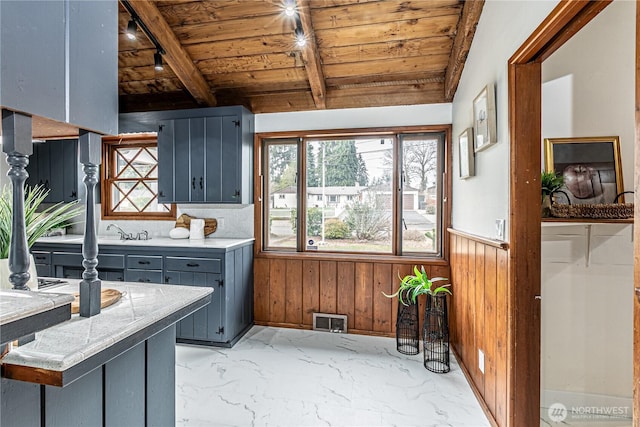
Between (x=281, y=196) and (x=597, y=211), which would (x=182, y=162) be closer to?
(x=281, y=196)

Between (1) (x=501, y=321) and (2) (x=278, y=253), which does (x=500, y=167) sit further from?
(2) (x=278, y=253)

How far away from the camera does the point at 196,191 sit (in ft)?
11.0

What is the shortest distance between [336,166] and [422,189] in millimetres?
933

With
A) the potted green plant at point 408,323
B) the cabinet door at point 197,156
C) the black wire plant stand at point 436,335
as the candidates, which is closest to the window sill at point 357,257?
the potted green plant at point 408,323

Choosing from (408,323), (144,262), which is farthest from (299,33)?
(408,323)

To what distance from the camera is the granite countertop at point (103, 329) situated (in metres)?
0.82

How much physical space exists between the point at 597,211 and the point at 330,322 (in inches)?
95.7

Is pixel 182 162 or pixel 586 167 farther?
pixel 182 162

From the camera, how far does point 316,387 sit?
236 cm

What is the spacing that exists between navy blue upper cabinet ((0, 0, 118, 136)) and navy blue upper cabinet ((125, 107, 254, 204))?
6.80 ft

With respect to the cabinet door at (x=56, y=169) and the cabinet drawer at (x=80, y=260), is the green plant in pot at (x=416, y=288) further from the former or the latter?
the cabinet door at (x=56, y=169)

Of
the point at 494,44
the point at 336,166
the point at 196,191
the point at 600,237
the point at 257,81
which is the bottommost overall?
the point at 600,237

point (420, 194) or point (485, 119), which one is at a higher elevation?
point (485, 119)

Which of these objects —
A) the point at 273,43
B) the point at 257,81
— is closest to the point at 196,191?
the point at 257,81
